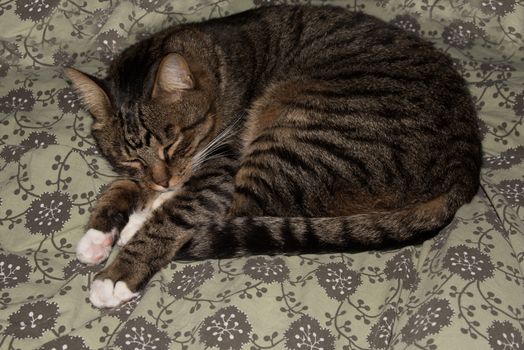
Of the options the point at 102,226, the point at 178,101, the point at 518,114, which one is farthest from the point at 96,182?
the point at 518,114

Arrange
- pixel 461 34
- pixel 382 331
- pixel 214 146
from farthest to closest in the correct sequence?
pixel 461 34 → pixel 214 146 → pixel 382 331

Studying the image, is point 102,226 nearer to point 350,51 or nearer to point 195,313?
point 195,313

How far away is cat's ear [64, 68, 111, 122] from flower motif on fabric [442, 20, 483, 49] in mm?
1577

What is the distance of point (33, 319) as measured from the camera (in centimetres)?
200

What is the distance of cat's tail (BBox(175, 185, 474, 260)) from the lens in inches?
79.0

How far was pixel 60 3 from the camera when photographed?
116 inches

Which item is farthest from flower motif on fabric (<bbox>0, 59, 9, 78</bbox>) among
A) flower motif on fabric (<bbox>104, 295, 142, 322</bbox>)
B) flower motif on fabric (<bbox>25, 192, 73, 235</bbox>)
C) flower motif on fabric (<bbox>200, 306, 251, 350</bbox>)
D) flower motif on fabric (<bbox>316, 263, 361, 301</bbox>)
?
flower motif on fabric (<bbox>316, 263, 361, 301</bbox>)

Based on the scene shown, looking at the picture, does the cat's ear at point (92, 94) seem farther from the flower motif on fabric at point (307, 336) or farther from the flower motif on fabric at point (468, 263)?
the flower motif on fabric at point (468, 263)

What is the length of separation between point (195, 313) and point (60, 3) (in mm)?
1740

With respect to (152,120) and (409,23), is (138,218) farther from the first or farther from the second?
(409,23)

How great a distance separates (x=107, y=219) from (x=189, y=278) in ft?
1.38

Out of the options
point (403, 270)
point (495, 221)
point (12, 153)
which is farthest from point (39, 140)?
point (495, 221)

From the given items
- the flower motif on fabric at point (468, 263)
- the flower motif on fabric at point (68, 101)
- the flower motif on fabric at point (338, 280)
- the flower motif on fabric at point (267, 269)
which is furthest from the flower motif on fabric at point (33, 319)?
the flower motif on fabric at point (468, 263)

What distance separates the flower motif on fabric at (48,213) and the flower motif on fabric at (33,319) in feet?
1.10
